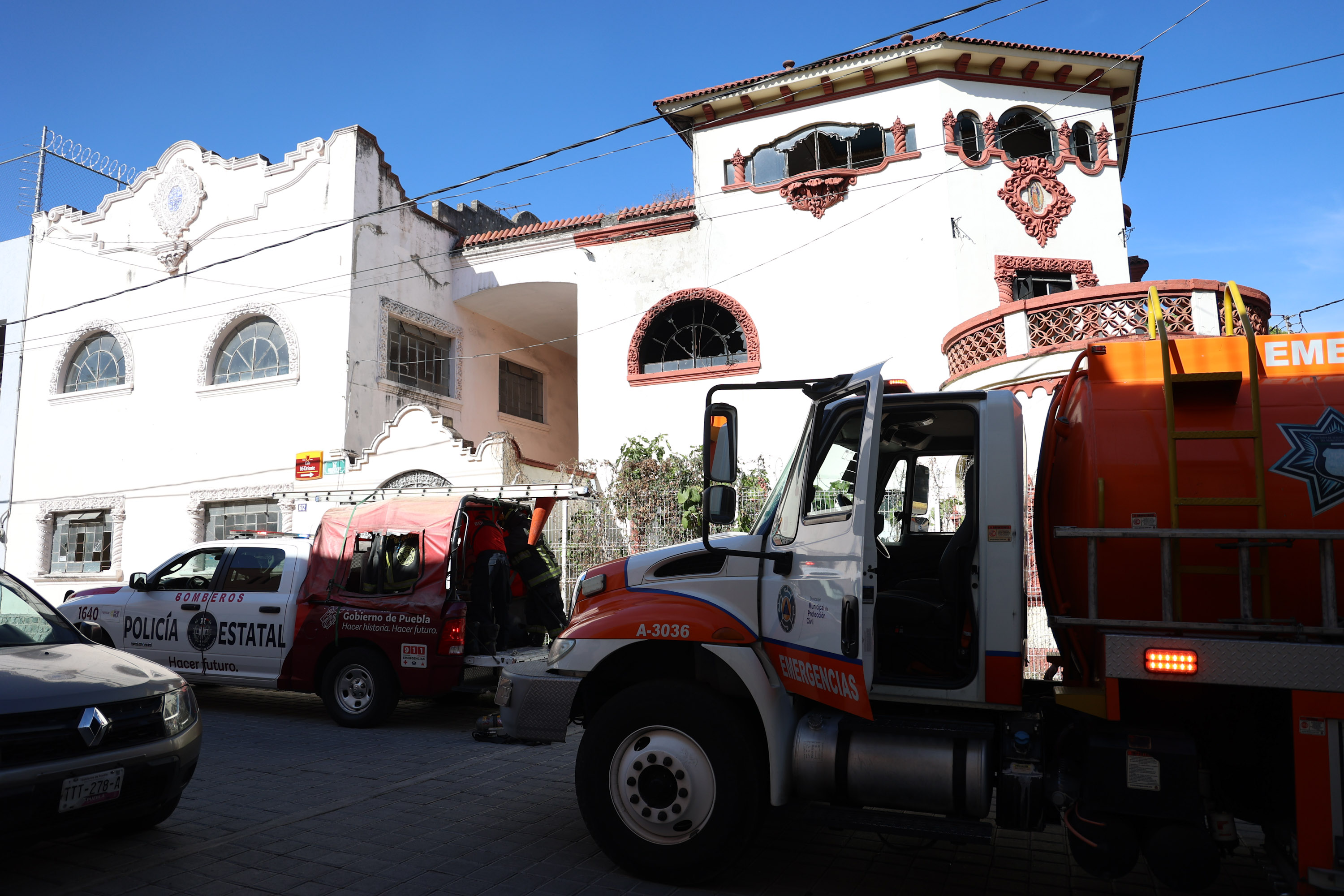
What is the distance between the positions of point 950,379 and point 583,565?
664 cm

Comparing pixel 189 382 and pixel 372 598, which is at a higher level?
pixel 189 382

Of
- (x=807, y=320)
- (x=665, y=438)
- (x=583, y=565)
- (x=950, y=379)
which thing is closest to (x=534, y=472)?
(x=665, y=438)

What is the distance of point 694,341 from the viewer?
55.7 ft

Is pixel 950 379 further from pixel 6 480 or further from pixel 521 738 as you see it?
pixel 6 480

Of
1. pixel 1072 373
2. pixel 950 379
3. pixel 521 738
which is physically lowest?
pixel 521 738

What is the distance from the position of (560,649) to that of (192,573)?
666 centimetres

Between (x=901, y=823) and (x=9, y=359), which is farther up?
(x=9, y=359)

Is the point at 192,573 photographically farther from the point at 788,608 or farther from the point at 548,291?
the point at 548,291

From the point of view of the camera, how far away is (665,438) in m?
16.4

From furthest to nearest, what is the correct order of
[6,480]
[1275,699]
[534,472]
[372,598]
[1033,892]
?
1. [6,480]
2. [534,472]
3. [372,598]
4. [1033,892]
5. [1275,699]

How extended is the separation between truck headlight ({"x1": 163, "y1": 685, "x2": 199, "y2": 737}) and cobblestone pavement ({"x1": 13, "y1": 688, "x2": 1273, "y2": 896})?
70cm

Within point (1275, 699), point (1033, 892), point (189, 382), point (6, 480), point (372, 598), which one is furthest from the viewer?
point (6, 480)

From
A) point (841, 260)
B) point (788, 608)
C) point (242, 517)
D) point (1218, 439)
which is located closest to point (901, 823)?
point (788, 608)

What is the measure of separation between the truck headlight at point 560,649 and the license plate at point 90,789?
7.36 ft
